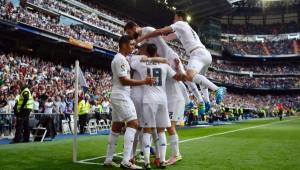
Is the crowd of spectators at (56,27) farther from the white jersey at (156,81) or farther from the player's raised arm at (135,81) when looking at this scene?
the player's raised arm at (135,81)

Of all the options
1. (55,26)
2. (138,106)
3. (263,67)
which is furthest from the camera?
(263,67)

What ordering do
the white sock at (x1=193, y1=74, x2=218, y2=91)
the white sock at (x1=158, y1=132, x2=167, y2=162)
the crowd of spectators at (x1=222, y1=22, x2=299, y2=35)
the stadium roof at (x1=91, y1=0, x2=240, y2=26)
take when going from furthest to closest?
the crowd of spectators at (x1=222, y1=22, x2=299, y2=35) < the stadium roof at (x1=91, y1=0, x2=240, y2=26) < the white sock at (x1=193, y1=74, x2=218, y2=91) < the white sock at (x1=158, y1=132, x2=167, y2=162)

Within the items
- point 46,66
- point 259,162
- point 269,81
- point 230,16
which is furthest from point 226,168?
point 230,16

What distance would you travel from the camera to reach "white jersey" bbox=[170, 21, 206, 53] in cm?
725

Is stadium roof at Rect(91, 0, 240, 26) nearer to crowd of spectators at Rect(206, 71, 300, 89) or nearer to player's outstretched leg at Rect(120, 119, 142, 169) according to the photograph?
crowd of spectators at Rect(206, 71, 300, 89)

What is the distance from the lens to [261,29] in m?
82.7

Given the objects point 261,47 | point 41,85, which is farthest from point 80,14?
point 261,47

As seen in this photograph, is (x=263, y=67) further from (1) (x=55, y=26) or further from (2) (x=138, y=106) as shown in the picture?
(2) (x=138, y=106)

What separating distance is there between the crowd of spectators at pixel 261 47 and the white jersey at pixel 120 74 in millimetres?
71136

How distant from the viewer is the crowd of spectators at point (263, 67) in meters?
74.1

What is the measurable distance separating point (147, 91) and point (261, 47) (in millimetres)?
76492

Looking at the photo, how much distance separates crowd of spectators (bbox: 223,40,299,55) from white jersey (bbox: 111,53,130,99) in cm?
7114

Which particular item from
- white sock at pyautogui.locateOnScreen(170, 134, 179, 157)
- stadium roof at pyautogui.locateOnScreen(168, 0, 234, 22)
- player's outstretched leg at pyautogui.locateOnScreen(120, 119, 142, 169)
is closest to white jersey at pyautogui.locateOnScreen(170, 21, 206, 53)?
white sock at pyautogui.locateOnScreen(170, 134, 179, 157)

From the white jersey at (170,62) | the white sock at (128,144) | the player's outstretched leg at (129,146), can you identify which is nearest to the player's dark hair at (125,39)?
the white jersey at (170,62)
